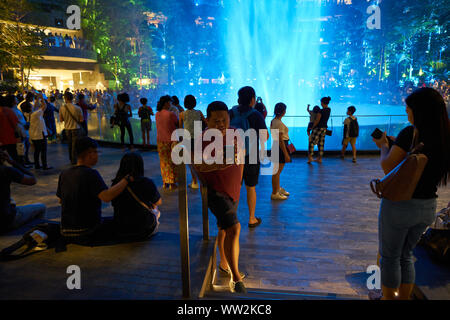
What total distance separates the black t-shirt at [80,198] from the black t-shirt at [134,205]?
0.21 m

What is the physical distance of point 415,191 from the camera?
192cm

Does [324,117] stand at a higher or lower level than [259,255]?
higher

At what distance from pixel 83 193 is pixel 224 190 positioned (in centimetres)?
149

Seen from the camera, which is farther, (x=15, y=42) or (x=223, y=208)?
(x=15, y=42)

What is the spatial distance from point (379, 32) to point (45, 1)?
141ft

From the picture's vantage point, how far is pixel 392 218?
199 centimetres

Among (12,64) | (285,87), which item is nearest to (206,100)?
(285,87)

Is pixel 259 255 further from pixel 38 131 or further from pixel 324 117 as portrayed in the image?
pixel 38 131

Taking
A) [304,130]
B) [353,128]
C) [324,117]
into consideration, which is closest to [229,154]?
[324,117]

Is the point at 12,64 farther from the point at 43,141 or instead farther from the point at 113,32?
the point at 113,32

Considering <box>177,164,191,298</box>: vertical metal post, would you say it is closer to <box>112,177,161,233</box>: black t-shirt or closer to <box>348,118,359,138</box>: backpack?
<box>112,177,161,233</box>: black t-shirt

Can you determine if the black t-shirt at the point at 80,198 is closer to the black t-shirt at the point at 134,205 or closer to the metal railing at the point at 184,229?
the black t-shirt at the point at 134,205

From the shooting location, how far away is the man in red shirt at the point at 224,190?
2.53 m

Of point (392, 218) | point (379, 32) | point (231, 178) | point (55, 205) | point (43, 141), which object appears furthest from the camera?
point (379, 32)
